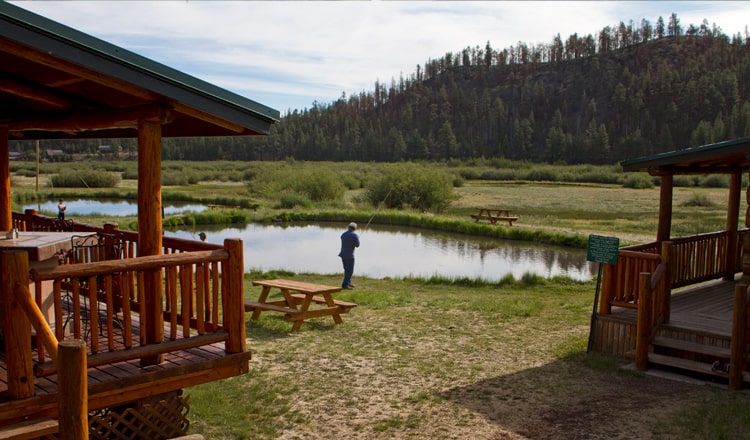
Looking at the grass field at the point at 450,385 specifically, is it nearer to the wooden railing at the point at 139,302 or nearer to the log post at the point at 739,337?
the log post at the point at 739,337

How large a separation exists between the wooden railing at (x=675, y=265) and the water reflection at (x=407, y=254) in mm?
6988

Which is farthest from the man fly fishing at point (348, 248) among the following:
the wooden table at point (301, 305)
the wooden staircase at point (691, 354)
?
the wooden staircase at point (691, 354)

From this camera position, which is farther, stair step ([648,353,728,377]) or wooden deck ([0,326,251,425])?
stair step ([648,353,728,377])

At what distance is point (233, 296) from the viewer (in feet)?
19.6

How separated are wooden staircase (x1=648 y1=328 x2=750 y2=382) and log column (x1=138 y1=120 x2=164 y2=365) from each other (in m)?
6.76

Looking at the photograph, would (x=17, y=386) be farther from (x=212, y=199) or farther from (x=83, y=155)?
(x=83, y=155)

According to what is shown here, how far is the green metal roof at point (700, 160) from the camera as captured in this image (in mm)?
9711

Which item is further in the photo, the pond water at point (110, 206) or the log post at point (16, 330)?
the pond water at point (110, 206)

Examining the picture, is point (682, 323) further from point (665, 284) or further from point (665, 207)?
point (665, 207)

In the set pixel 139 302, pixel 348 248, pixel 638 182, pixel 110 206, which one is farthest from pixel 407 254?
pixel 638 182

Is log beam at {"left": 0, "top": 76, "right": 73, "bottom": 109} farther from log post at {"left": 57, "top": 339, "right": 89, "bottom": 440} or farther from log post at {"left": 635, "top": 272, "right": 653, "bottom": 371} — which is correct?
log post at {"left": 635, "top": 272, "right": 653, "bottom": 371}

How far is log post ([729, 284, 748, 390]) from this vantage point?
323 inches

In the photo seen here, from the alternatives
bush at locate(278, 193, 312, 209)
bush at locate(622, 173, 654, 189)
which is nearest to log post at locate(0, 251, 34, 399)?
bush at locate(278, 193, 312, 209)

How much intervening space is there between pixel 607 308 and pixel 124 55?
26.2ft
